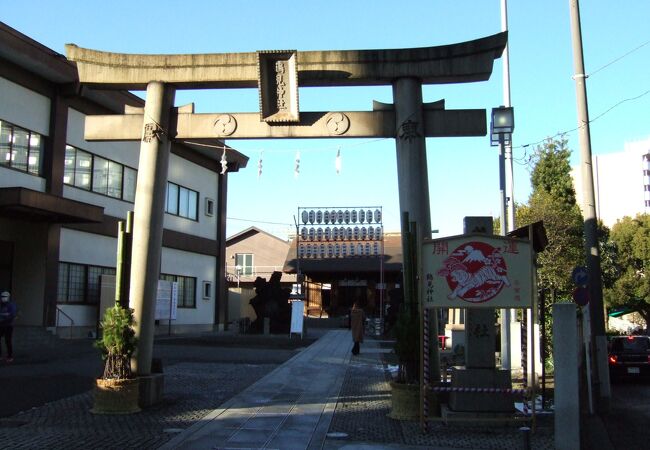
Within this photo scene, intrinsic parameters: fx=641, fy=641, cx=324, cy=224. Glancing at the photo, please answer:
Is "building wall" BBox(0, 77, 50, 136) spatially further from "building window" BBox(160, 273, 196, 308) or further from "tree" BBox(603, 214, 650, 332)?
"tree" BBox(603, 214, 650, 332)

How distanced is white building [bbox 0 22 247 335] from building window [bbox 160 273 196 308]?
10.1ft

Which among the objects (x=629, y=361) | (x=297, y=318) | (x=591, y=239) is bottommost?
(x=629, y=361)

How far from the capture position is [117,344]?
1020 cm

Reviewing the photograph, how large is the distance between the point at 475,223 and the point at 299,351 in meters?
12.9

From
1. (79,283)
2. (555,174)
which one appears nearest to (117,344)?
(79,283)

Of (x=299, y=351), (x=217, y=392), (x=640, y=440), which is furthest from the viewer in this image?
(x=299, y=351)

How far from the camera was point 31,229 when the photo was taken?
22.9 meters

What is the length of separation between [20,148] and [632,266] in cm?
4181

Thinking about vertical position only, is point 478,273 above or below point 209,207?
below

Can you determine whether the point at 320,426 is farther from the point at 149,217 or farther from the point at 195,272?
the point at 195,272

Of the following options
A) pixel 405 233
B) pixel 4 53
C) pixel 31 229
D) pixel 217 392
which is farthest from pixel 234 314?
pixel 405 233

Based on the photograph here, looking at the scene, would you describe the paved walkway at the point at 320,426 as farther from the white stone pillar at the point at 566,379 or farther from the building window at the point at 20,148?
the building window at the point at 20,148

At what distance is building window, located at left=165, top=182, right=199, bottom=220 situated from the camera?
32.0 meters

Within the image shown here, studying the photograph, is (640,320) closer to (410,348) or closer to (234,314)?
(234,314)
